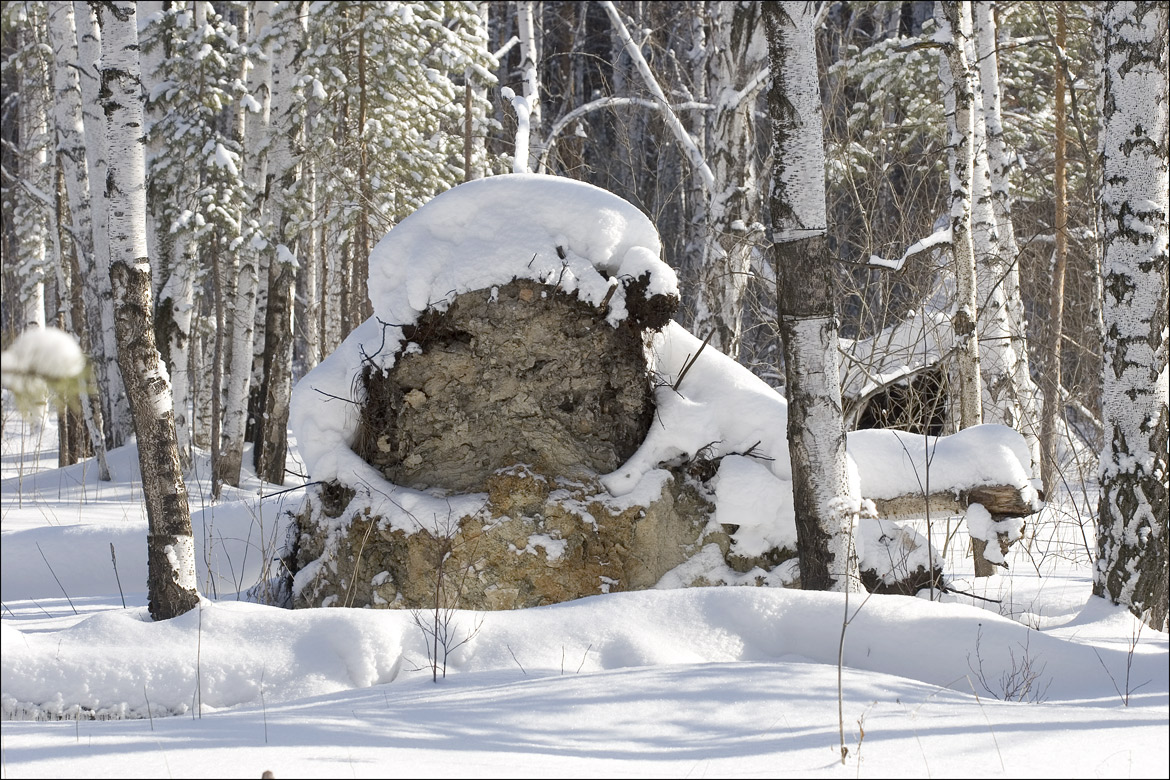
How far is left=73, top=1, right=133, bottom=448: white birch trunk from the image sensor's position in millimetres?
7617

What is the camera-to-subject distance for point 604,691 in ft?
11.6

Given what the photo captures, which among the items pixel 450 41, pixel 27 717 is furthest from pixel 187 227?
pixel 27 717

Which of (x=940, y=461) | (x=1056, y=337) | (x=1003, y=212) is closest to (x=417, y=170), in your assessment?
(x=1003, y=212)

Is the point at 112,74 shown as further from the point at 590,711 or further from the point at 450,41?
the point at 450,41

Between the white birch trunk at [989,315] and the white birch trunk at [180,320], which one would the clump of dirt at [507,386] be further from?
the white birch trunk at [180,320]

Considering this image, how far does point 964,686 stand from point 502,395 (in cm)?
307

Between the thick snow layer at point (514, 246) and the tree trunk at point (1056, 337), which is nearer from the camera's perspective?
the thick snow layer at point (514, 246)

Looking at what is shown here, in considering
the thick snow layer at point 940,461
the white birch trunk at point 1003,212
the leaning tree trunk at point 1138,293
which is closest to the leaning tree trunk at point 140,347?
the thick snow layer at point 940,461

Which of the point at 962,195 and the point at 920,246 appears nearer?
the point at 920,246

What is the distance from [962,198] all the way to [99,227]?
9425 mm

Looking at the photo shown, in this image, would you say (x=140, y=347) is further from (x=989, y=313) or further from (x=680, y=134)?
(x=989, y=313)

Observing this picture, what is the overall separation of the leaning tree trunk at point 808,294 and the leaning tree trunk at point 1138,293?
156 centimetres

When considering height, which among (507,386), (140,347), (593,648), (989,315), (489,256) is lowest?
Result: (593,648)

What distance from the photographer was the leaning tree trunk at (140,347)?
4.69 m
